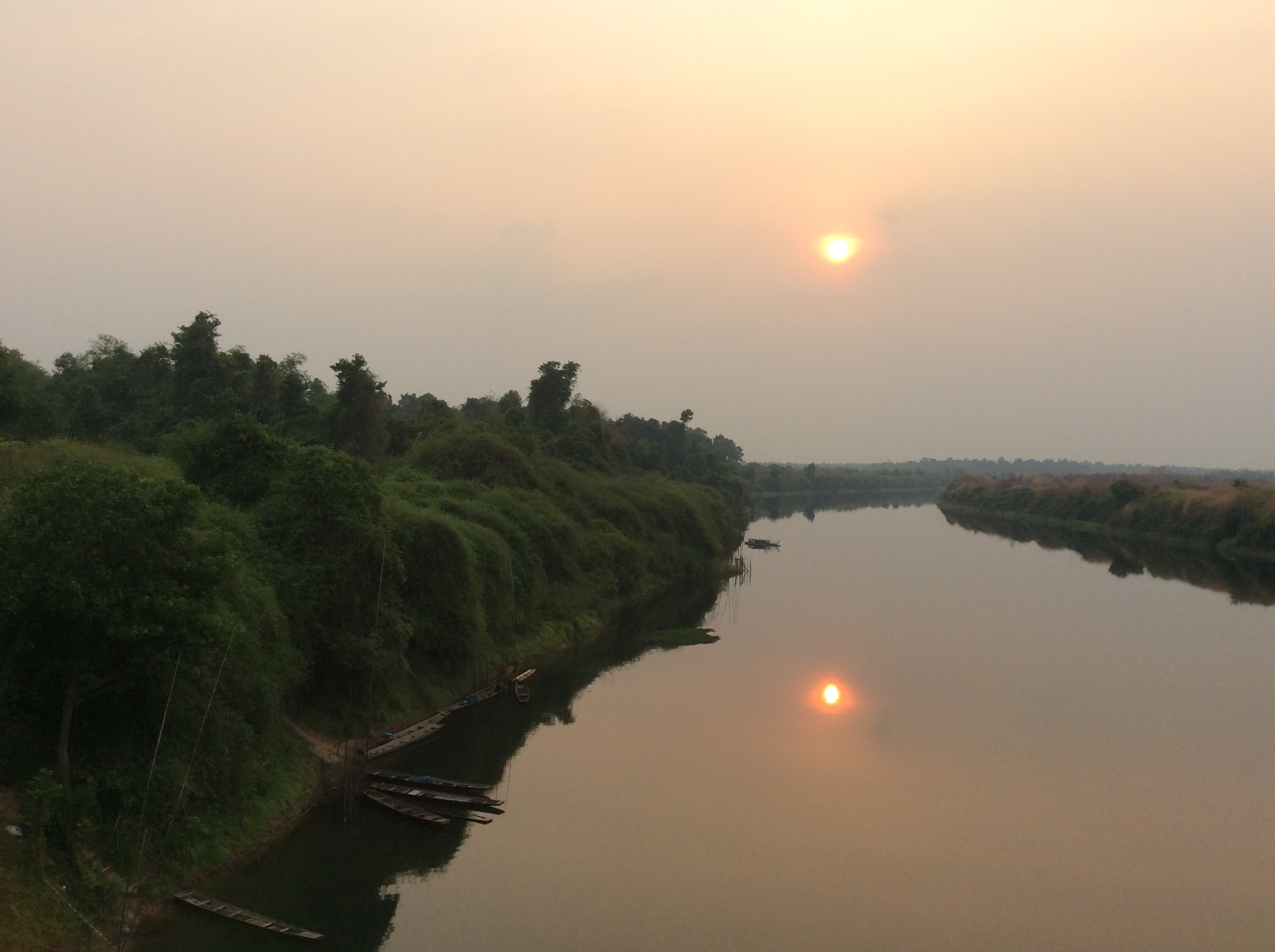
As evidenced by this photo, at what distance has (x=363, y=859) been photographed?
1869 cm

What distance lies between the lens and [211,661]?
1714 centimetres

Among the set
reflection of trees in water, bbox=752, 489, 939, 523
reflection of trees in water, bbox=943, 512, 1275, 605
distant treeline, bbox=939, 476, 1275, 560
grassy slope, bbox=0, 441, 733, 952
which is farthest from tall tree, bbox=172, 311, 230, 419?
reflection of trees in water, bbox=752, 489, 939, 523

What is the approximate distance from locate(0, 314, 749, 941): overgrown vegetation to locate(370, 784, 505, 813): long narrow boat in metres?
1.67

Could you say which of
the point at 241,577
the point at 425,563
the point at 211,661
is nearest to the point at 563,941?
the point at 211,661

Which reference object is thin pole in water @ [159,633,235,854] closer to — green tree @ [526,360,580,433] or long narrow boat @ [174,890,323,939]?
long narrow boat @ [174,890,323,939]

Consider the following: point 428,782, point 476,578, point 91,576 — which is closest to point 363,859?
point 428,782

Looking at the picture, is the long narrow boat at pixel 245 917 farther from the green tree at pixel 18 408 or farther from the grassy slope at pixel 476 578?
the green tree at pixel 18 408

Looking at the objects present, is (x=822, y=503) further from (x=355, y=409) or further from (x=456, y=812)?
(x=456, y=812)

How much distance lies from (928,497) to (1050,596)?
14622 centimetres

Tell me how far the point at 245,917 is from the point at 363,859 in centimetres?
335

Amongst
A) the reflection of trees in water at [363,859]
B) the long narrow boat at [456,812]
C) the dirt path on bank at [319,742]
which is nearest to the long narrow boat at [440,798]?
the long narrow boat at [456,812]

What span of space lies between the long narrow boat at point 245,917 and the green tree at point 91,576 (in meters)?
2.58

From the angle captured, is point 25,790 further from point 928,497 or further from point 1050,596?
point 928,497

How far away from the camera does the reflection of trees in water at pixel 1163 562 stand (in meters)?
62.7
